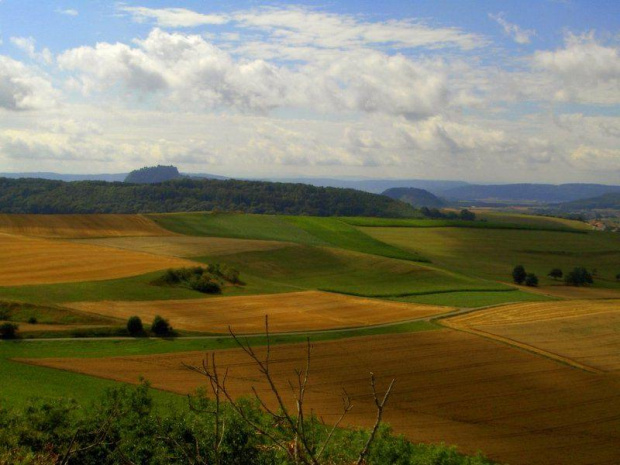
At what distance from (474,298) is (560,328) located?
17704 millimetres

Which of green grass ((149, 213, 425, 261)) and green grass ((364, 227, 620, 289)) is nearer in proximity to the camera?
green grass ((364, 227, 620, 289))

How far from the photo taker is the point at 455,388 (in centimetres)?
3603

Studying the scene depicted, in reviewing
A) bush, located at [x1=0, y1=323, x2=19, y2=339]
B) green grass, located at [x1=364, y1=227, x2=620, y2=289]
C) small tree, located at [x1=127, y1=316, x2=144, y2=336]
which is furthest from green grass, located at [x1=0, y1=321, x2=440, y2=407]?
green grass, located at [x1=364, y1=227, x2=620, y2=289]

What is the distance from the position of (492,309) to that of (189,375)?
34618 millimetres

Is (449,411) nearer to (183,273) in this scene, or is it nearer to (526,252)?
(183,273)

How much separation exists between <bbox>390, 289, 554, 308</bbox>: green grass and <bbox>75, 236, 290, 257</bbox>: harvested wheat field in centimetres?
2922

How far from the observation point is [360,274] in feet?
280

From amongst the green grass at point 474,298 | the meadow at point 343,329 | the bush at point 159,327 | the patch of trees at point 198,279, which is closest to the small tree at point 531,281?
the meadow at point 343,329

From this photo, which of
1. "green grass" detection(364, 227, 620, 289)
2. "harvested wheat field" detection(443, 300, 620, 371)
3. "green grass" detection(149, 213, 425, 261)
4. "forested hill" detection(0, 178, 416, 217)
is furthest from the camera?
"forested hill" detection(0, 178, 416, 217)

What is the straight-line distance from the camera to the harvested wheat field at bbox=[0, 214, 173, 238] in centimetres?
8988

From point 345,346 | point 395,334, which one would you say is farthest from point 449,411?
point 395,334

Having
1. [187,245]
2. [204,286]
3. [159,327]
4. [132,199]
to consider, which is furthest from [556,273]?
[132,199]

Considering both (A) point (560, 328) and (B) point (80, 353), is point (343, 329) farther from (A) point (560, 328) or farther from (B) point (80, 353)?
(B) point (80, 353)

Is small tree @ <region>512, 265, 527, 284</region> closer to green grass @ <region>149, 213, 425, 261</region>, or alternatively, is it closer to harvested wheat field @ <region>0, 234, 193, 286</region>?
green grass @ <region>149, 213, 425, 261</region>
